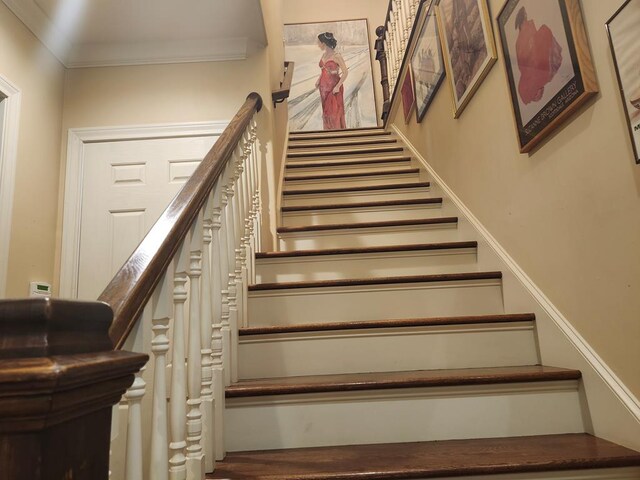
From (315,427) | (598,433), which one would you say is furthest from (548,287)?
(315,427)

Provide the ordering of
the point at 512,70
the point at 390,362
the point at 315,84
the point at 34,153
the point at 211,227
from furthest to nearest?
the point at 315,84 < the point at 34,153 < the point at 512,70 < the point at 390,362 < the point at 211,227

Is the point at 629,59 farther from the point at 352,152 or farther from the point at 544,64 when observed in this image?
the point at 352,152

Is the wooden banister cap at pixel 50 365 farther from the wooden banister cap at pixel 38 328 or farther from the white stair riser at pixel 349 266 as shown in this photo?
the white stair riser at pixel 349 266

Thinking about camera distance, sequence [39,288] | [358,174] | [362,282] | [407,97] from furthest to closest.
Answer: [407,97]
[358,174]
[39,288]
[362,282]

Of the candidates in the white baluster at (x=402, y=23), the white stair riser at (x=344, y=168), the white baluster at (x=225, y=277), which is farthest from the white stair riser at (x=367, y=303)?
the white baluster at (x=402, y=23)

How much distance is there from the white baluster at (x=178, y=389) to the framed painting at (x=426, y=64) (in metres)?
2.17

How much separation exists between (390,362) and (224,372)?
0.57 meters

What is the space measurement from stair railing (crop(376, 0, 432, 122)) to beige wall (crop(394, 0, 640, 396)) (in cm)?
155

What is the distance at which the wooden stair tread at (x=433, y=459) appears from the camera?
1019 millimetres

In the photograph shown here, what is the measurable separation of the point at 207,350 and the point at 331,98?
17.0ft

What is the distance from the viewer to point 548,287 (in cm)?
153

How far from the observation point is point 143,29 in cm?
253

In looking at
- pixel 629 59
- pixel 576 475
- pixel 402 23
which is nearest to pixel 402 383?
pixel 576 475

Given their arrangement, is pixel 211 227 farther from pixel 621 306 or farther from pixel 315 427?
pixel 621 306
